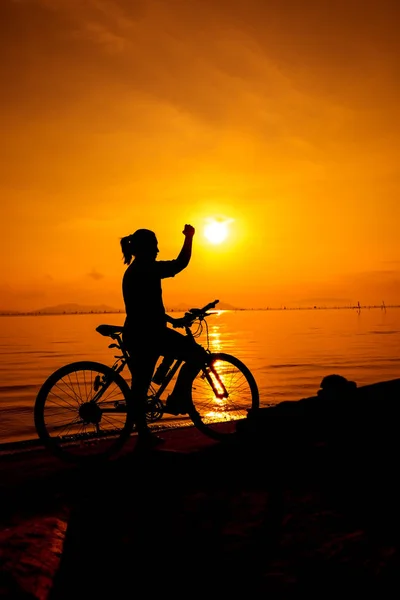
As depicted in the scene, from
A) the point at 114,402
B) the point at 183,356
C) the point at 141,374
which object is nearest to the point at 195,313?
the point at 183,356

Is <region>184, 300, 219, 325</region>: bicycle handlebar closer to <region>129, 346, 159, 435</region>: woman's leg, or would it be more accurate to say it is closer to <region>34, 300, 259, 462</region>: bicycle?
<region>34, 300, 259, 462</region>: bicycle

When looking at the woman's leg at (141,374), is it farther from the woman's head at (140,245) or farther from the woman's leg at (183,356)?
the woman's head at (140,245)

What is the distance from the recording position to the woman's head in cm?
582

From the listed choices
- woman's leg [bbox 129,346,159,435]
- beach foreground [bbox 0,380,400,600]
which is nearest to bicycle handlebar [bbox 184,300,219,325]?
woman's leg [bbox 129,346,159,435]

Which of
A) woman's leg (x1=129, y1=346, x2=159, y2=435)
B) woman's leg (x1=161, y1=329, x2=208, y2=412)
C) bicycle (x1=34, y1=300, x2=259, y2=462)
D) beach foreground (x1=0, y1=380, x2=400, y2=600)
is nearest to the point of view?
beach foreground (x1=0, y1=380, x2=400, y2=600)

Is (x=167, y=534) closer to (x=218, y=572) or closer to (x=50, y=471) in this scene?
(x=218, y=572)

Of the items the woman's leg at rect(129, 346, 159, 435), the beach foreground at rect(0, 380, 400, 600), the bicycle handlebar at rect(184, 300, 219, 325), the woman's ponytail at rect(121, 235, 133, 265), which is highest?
the woman's ponytail at rect(121, 235, 133, 265)

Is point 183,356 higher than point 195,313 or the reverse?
the reverse

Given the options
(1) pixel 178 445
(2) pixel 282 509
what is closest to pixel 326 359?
(1) pixel 178 445

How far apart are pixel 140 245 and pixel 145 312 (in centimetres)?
85

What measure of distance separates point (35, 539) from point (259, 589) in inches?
62.5

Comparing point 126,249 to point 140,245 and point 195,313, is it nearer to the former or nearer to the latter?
point 140,245

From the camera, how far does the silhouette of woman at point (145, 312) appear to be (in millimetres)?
5668

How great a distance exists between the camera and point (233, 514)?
3.55m
